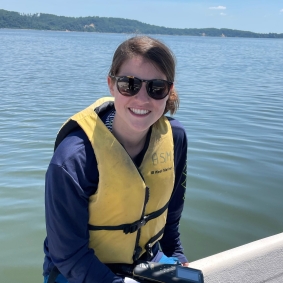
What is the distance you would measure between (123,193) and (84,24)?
517 feet

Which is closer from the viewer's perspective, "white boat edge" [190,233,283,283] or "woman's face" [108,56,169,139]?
"woman's face" [108,56,169,139]

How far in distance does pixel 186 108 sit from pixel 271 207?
6118 mm

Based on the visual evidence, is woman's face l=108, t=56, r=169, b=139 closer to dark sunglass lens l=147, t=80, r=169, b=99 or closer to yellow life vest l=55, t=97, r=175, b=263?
dark sunglass lens l=147, t=80, r=169, b=99

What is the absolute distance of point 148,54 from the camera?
Answer: 6.69 feet

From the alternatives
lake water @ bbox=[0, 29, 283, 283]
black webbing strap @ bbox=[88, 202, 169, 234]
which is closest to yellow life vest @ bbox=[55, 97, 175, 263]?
black webbing strap @ bbox=[88, 202, 169, 234]

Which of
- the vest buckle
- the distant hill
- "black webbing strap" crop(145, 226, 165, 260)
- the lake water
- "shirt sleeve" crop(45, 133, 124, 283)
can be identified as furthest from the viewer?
the distant hill

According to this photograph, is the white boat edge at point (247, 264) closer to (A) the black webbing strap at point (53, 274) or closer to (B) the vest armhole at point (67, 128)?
(A) the black webbing strap at point (53, 274)

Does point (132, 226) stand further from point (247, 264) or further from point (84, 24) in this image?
point (84, 24)

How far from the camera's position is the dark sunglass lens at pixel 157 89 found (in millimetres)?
2049

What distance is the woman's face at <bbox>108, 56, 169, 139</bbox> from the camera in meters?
2.04

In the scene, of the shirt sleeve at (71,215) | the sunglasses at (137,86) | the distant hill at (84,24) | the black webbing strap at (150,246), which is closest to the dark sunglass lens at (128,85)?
the sunglasses at (137,86)

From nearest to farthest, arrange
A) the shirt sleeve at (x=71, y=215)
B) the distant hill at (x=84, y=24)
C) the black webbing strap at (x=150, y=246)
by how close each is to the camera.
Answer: the shirt sleeve at (x=71, y=215) → the black webbing strap at (x=150, y=246) → the distant hill at (x=84, y=24)

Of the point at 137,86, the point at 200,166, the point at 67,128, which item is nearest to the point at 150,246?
the point at 67,128

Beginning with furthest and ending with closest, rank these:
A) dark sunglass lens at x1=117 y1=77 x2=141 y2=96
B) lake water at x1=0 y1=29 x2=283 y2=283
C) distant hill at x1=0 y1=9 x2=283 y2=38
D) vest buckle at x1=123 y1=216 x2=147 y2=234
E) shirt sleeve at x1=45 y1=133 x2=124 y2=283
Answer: distant hill at x1=0 y1=9 x2=283 y2=38 → lake water at x1=0 y1=29 x2=283 y2=283 → vest buckle at x1=123 y1=216 x2=147 y2=234 → dark sunglass lens at x1=117 y1=77 x2=141 y2=96 → shirt sleeve at x1=45 y1=133 x2=124 y2=283
